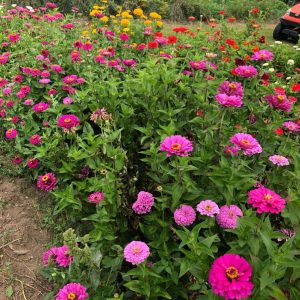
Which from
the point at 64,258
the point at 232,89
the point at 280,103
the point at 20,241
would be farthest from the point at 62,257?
the point at 280,103

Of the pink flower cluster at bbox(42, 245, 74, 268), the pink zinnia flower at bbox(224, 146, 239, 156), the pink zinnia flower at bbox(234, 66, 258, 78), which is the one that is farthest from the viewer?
the pink zinnia flower at bbox(234, 66, 258, 78)

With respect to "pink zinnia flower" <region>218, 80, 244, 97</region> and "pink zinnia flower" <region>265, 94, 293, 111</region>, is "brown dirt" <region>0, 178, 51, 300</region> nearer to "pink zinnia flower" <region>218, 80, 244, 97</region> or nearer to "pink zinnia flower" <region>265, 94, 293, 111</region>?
"pink zinnia flower" <region>218, 80, 244, 97</region>

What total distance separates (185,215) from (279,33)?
22.6ft

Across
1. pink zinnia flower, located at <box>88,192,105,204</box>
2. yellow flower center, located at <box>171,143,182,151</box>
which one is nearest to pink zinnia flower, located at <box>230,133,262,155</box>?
yellow flower center, located at <box>171,143,182,151</box>

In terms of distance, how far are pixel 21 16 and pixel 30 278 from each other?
3.82 metres

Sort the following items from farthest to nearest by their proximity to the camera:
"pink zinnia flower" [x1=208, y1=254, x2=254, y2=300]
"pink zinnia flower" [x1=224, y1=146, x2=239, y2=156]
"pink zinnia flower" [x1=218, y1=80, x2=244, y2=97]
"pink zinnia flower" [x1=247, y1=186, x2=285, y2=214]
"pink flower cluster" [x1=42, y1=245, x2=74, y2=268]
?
"pink zinnia flower" [x1=218, y1=80, x2=244, y2=97] → "pink zinnia flower" [x1=224, y1=146, x2=239, y2=156] → "pink flower cluster" [x1=42, y1=245, x2=74, y2=268] → "pink zinnia flower" [x1=247, y1=186, x2=285, y2=214] → "pink zinnia flower" [x1=208, y1=254, x2=254, y2=300]

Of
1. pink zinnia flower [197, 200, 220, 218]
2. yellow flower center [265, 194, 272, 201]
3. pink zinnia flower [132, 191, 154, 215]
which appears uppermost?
yellow flower center [265, 194, 272, 201]

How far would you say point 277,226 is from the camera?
2051mm

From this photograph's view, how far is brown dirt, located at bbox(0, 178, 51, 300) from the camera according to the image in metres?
2.16

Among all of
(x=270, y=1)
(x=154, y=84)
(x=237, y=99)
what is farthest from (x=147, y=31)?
(x=270, y=1)

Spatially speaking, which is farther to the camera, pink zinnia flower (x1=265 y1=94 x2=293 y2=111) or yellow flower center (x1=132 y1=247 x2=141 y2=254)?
pink zinnia flower (x1=265 y1=94 x2=293 y2=111)

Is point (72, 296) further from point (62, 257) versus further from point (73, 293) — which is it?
point (62, 257)

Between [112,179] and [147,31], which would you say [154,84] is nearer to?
[112,179]

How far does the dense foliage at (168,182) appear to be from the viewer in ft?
4.82
